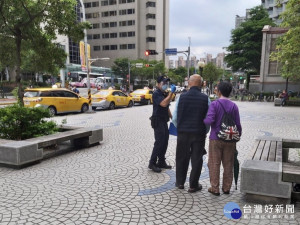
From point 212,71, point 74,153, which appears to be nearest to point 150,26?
point 212,71

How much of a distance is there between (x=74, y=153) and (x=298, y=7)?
12688 mm

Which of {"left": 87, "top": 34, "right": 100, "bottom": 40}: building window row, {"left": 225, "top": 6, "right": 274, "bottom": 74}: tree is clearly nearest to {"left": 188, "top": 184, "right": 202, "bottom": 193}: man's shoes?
{"left": 225, "top": 6, "right": 274, "bottom": 74}: tree

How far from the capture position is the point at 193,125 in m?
4.09

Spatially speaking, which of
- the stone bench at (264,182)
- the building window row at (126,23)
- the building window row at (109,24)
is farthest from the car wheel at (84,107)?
the building window row at (109,24)

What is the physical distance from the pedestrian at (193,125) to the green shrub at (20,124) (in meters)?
4.16

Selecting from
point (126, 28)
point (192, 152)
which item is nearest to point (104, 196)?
point (192, 152)

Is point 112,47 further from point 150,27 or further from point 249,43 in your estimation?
Result: point 249,43

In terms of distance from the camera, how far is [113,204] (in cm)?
387

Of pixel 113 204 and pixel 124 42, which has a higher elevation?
pixel 124 42

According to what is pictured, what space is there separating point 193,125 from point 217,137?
0.41 metres

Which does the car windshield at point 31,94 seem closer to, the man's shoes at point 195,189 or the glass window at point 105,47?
the man's shoes at point 195,189

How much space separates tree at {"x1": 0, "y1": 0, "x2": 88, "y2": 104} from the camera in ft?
26.0

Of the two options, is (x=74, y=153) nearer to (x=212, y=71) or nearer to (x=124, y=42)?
(x=212, y=71)

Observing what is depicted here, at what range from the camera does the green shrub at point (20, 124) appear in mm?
6367
